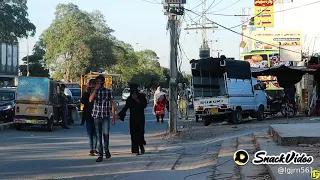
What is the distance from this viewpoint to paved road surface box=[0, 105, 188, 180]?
9.48 metres

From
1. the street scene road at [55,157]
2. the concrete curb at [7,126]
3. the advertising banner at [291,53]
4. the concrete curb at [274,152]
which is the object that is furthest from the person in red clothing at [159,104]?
the advertising banner at [291,53]

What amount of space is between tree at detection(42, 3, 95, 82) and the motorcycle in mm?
34686

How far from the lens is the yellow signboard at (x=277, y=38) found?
146 ft

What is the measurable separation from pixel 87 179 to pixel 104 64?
169 feet

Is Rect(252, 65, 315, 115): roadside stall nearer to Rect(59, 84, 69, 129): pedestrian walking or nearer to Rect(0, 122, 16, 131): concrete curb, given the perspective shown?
Rect(59, 84, 69, 129): pedestrian walking

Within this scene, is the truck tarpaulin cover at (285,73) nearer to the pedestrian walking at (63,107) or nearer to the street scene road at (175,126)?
the street scene road at (175,126)

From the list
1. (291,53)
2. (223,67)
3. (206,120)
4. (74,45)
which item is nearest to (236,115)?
(206,120)

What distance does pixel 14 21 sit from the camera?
152ft

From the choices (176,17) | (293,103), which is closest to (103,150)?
(176,17)

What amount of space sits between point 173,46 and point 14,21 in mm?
32461

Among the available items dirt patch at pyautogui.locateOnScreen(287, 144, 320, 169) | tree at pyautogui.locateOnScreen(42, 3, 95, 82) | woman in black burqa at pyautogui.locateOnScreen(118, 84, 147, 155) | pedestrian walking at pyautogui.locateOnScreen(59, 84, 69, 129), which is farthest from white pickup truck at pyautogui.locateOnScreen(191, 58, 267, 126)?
tree at pyautogui.locateOnScreen(42, 3, 95, 82)

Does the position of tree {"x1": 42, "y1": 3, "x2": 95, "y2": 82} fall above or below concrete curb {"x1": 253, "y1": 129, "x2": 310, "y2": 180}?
above

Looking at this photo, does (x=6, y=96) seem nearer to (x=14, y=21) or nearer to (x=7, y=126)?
(x=7, y=126)

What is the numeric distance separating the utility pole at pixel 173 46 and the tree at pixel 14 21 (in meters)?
31.1
